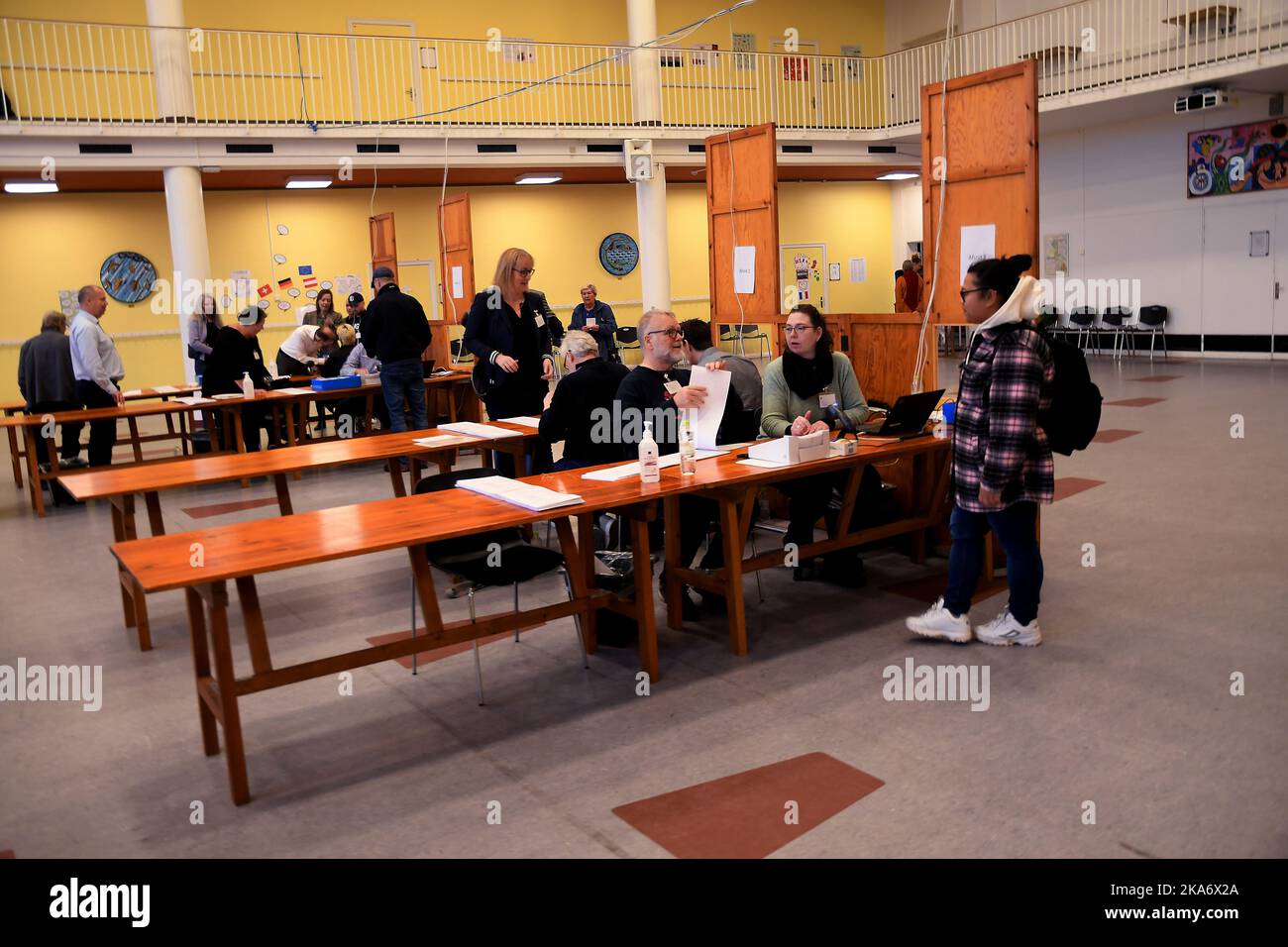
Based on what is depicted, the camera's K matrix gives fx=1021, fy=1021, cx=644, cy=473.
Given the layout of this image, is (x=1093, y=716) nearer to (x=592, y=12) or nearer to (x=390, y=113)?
(x=390, y=113)

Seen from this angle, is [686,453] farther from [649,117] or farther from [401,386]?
[649,117]

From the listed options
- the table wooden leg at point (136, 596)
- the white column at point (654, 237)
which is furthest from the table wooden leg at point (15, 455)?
the white column at point (654, 237)

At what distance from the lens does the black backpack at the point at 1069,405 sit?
383 cm

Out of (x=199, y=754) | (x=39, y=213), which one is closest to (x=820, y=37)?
(x=39, y=213)

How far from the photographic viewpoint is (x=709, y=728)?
138 inches

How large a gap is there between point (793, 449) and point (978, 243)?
1.75 metres

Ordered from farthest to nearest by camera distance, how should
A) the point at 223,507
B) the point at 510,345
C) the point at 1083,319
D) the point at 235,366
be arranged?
the point at 1083,319 → the point at 235,366 → the point at 223,507 → the point at 510,345

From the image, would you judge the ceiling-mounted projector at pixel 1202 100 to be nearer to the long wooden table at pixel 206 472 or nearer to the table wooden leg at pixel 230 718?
the long wooden table at pixel 206 472

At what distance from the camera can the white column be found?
14.7 meters

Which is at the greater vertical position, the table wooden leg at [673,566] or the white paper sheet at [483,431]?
the white paper sheet at [483,431]

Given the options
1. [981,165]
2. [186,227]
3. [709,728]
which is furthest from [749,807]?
[186,227]

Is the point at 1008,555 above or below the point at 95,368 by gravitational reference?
below

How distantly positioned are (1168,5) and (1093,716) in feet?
42.0

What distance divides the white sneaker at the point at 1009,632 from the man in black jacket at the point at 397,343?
5.57 meters
